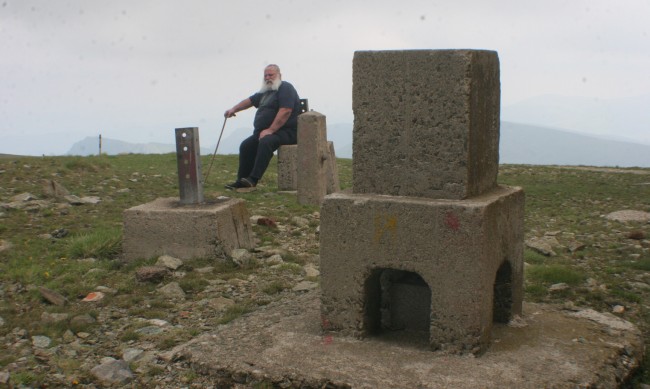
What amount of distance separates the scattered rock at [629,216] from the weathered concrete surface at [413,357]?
3.97 meters

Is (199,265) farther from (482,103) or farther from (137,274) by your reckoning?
(482,103)

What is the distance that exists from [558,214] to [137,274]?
18.3 feet

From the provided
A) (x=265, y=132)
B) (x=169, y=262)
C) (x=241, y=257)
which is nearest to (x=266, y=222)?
(x=241, y=257)

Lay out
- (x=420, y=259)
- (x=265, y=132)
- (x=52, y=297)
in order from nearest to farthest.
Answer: (x=420, y=259), (x=52, y=297), (x=265, y=132)

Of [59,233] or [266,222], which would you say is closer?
[59,233]

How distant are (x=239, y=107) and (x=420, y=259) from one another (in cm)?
666

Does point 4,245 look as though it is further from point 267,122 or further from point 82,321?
point 267,122

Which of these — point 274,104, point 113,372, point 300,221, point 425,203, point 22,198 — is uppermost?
point 274,104

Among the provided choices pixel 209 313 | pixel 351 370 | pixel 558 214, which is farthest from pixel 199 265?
pixel 558 214

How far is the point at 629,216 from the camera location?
8562mm

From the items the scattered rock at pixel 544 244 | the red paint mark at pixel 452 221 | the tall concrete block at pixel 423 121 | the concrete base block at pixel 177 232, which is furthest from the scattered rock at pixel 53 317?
the scattered rock at pixel 544 244

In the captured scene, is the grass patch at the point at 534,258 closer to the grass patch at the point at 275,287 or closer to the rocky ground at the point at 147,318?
the rocky ground at the point at 147,318

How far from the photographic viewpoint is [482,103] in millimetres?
4246

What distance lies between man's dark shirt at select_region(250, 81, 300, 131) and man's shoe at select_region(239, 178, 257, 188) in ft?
2.48
